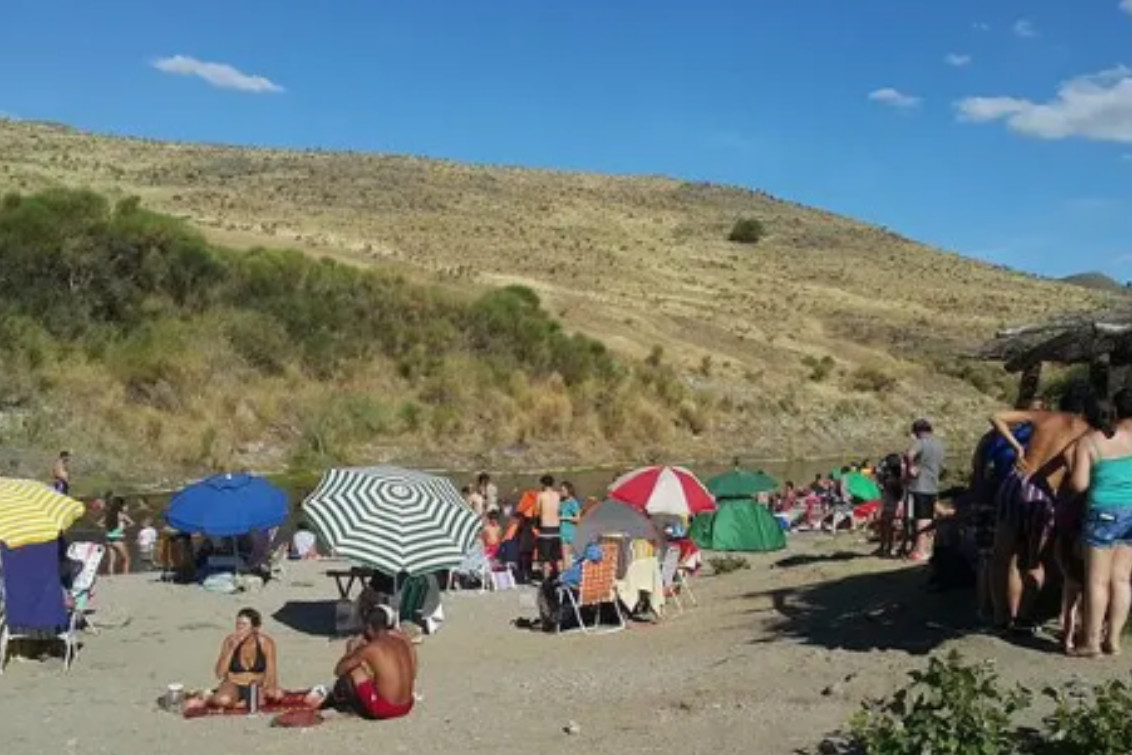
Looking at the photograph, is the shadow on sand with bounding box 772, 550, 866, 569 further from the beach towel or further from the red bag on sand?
the beach towel

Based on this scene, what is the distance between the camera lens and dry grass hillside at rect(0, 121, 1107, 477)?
52.3 meters

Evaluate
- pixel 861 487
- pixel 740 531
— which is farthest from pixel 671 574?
pixel 861 487

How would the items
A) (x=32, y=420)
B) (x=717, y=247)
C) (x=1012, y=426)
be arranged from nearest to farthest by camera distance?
(x=1012, y=426) < (x=32, y=420) < (x=717, y=247)

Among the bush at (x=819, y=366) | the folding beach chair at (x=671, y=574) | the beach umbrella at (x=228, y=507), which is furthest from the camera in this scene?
the bush at (x=819, y=366)

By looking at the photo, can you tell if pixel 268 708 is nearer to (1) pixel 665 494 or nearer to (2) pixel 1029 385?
(1) pixel 665 494

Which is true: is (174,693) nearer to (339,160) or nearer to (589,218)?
(589,218)

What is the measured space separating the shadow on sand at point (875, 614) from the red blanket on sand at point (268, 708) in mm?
4053

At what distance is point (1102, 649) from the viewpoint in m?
9.49

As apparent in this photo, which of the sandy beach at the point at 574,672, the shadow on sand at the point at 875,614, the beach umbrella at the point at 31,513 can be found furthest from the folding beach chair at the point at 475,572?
the beach umbrella at the point at 31,513

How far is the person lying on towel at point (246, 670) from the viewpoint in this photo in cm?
1084

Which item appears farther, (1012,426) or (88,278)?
(88,278)

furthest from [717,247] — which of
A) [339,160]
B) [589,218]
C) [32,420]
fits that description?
[32,420]

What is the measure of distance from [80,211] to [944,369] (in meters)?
37.8

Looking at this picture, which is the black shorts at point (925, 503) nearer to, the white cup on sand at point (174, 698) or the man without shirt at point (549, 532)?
the man without shirt at point (549, 532)
